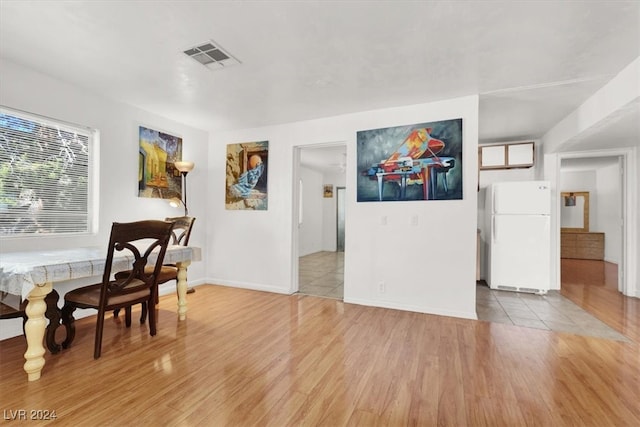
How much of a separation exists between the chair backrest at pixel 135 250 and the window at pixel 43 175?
1.09m

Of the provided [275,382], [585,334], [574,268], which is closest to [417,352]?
[275,382]

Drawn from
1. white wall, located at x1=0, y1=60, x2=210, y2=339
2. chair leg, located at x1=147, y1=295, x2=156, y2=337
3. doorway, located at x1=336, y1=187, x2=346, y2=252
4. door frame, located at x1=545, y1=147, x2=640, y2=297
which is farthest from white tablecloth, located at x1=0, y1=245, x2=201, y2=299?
doorway, located at x1=336, y1=187, x2=346, y2=252

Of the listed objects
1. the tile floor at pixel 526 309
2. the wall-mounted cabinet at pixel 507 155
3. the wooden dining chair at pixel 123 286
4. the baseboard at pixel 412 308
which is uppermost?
the wall-mounted cabinet at pixel 507 155

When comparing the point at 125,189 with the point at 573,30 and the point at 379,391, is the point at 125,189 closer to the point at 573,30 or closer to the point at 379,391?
the point at 379,391

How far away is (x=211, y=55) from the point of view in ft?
7.77

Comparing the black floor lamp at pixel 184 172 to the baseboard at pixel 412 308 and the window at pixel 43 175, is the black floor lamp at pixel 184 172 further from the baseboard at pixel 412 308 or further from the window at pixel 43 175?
the baseboard at pixel 412 308

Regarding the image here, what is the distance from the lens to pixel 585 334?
8.96 feet

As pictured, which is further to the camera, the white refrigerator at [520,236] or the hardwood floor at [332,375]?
the white refrigerator at [520,236]

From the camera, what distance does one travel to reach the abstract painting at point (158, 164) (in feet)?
12.0

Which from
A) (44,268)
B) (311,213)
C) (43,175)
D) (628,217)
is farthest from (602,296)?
(43,175)

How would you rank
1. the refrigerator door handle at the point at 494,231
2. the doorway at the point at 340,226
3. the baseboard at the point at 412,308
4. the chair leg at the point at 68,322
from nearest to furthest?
the chair leg at the point at 68,322
the baseboard at the point at 412,308
the refrigerator door handle at the point at 494,231
the doorway at the point at 340,226

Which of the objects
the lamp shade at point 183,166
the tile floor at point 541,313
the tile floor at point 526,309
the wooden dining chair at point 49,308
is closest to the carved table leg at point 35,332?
the wooden dining chair at point 49,308

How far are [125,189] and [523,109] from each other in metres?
4.92

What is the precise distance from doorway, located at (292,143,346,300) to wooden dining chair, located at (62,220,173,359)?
103 inches
